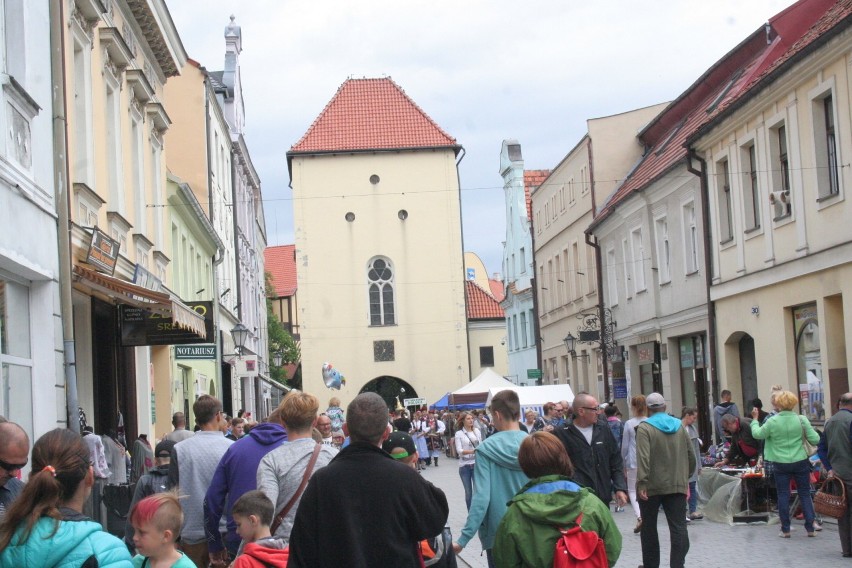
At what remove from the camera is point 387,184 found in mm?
61281

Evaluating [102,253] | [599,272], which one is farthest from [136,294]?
[599,272]

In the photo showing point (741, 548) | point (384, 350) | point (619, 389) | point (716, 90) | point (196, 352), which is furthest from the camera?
point (384, 350)

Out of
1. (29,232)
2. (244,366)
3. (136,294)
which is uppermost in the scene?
(29,232)

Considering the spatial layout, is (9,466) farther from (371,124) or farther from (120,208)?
(371,124)

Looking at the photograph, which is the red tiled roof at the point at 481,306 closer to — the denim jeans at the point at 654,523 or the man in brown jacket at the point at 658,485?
the man in brown jacket at the point at 658,485

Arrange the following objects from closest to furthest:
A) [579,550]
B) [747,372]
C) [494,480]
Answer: [579,550] < [494,480] < [747,372]

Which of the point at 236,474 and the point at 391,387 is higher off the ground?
the point at 391,387

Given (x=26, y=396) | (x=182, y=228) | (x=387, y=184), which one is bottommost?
(x=26, y=396)

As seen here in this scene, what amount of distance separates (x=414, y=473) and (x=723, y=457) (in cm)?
1440

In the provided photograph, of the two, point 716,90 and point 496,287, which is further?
point 496,287

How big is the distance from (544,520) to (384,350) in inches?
2169

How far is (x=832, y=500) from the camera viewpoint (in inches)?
490

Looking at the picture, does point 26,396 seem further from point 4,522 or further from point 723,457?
point 723,457

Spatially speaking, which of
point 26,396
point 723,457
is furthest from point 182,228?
point 26,396
